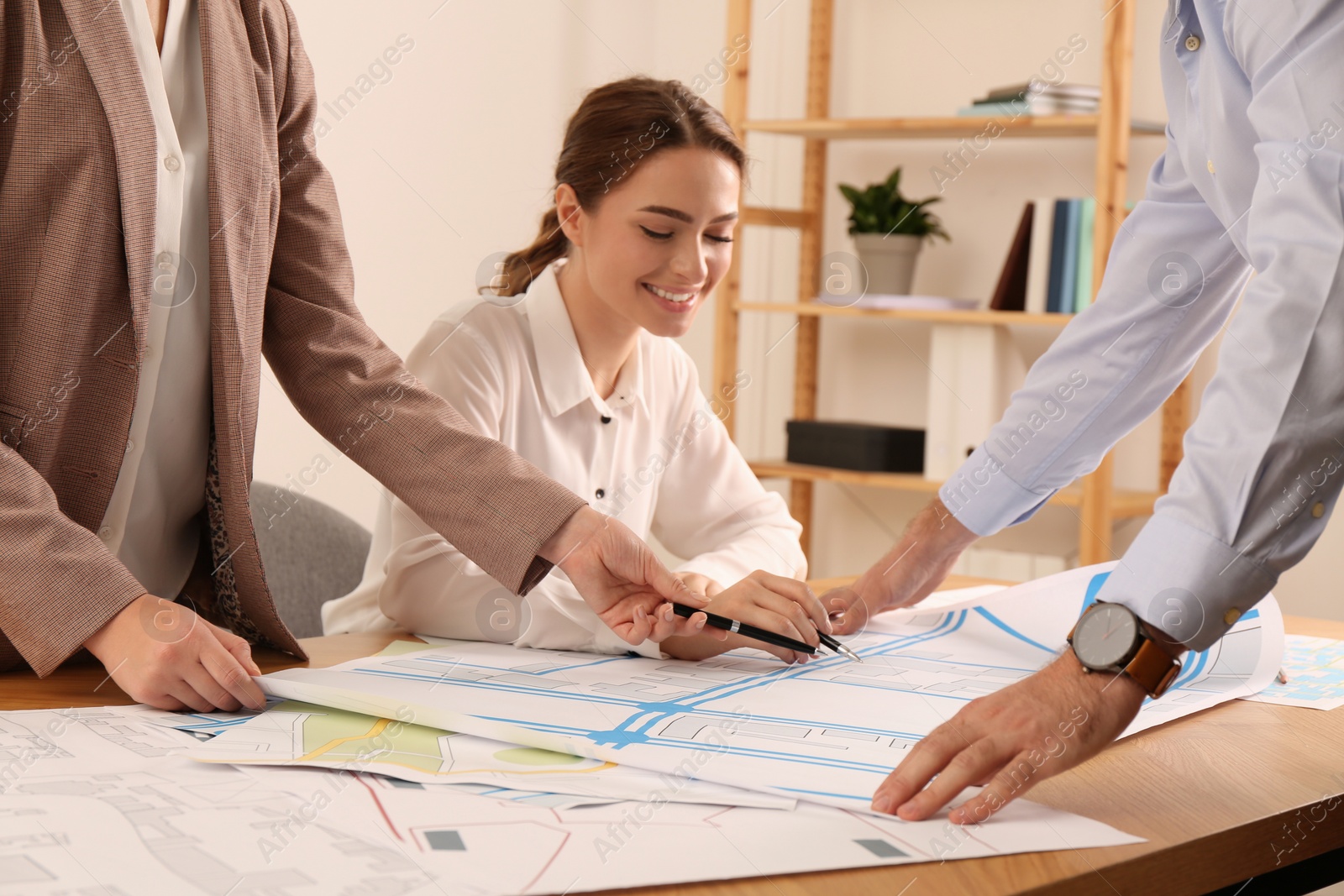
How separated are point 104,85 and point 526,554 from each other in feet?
1.71

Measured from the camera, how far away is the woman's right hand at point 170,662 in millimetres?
895

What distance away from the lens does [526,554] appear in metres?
1.12

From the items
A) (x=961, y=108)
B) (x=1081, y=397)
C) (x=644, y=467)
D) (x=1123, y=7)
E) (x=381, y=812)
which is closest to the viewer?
(x=381, y=812)

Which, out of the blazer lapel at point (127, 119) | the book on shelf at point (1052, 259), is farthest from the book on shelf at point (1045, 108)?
the blazer lapel at point (127, 119)

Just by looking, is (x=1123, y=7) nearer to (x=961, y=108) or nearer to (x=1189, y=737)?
(x=961, y=108)

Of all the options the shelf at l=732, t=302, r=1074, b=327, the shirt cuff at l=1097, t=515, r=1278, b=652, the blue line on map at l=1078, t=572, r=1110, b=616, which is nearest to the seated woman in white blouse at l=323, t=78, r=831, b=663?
the blue line on map at l=1078, t=572, r=1110, b=616

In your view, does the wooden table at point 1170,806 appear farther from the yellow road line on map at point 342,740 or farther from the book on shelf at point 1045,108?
the book on shelf at point 1045,108

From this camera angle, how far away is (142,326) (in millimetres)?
1044

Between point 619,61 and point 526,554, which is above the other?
point 619,61

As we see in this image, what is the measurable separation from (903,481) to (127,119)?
2338 mm

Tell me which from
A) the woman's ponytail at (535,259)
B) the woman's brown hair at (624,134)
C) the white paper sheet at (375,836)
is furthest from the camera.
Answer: the woman's ponytail at (535,259)

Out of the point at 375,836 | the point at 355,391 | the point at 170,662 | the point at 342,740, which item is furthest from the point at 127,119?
the point at 375,836

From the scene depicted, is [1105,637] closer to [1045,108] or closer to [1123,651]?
[1123,651]

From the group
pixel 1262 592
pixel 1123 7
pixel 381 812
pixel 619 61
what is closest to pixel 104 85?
pixel 381 812
